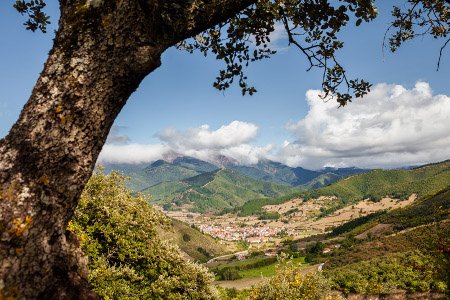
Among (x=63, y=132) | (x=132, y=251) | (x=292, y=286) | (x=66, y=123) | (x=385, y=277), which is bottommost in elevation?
(x=385, y=277)

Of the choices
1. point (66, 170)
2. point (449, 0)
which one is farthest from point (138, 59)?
point (449, 0)

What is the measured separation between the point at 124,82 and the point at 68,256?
7.95ft

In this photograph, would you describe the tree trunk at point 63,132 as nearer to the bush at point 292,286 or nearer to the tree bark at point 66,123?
the tree bark at point 66,123

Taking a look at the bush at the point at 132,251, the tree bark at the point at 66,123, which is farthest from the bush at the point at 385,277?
the tree bark at the point at 66,123

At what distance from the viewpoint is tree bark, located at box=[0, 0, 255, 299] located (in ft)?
12.2

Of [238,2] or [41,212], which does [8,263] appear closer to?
[41,212]

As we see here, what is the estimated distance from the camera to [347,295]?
70.8m

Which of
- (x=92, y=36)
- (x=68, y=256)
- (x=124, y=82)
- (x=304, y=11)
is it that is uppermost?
(x=304, y=11)

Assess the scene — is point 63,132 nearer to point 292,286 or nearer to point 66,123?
point 66,123

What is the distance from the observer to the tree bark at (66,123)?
3.71 metres

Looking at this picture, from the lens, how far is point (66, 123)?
403cm

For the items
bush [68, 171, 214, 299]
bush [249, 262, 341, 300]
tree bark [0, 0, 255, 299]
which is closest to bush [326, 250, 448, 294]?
bush [249, 262, 341, 300]

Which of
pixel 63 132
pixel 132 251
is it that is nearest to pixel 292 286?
pixel 132 251

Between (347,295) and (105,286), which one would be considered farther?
(347,295)
